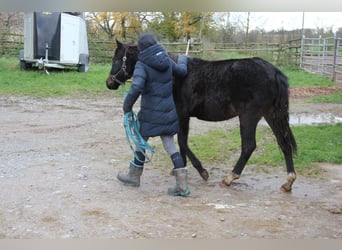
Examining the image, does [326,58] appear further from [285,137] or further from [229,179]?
[229,179]

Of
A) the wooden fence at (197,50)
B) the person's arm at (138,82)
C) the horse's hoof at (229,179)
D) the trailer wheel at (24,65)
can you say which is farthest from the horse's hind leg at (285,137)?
the wooden fence at (197,50)

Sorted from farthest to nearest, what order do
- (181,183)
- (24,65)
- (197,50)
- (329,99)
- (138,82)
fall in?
(197,50)
(24,65)
(329,99)
(181,183)
(138,82)

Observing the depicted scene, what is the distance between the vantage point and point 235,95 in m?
4.42

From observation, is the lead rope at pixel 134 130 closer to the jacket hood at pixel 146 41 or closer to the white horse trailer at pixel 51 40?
the jacket hood at pixel 146 41

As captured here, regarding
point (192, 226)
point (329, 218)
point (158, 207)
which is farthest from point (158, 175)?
point (329, 218)

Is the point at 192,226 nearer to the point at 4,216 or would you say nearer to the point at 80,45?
the point at 4,216

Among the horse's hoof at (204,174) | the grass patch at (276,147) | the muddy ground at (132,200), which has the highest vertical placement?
the grass patch at (276,147)

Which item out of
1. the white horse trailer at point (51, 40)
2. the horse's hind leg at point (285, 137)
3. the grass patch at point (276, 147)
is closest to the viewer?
the horse's hind leg at point (285, 137)

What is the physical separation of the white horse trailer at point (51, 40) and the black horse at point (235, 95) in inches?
422

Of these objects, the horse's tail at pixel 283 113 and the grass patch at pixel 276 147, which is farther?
the grass patch at pixel 276 147

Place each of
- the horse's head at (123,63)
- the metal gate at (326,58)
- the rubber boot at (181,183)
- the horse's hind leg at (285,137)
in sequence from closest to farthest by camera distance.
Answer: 1. the rubber boot at (181,183)
2. the horse's hind leg at (285,137)
3. the horse's head at (123,63)
4. the metal gate at (326,58)

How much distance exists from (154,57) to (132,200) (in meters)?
1.41

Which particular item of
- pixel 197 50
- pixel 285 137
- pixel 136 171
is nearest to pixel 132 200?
pixel 136 171

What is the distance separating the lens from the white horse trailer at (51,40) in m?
14.6
